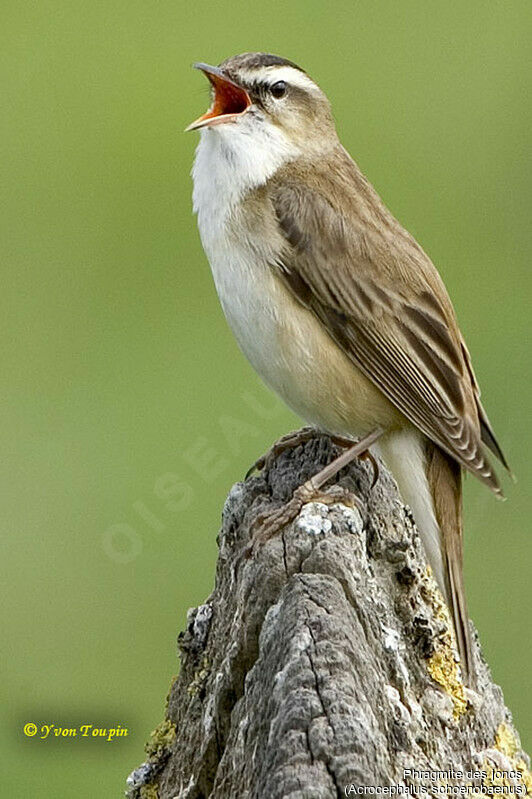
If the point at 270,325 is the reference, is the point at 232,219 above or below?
above

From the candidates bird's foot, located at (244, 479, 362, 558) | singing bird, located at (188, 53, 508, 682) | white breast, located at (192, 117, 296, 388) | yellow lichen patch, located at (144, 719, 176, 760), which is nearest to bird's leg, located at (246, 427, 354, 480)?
singing bird, located at (188, 53, 508, 682)

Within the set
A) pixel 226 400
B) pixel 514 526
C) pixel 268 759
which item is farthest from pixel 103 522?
pixel 268 759

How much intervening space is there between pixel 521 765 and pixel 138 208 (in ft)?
25.8

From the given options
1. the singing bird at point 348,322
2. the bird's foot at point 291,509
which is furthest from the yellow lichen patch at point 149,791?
the singing bird at point 348,322

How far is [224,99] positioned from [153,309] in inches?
179

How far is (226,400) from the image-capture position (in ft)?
33.0

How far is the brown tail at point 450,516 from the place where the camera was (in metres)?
5.43

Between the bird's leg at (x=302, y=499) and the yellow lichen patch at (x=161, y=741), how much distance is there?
597 mm

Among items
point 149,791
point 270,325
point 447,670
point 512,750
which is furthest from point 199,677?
point 270,325

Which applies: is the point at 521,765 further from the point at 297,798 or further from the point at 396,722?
the point at 297,798

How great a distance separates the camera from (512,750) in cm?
480

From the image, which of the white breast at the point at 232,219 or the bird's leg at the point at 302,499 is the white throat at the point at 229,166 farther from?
the bird's leg at the point at 302,499

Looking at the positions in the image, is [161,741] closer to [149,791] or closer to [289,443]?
[149,791]

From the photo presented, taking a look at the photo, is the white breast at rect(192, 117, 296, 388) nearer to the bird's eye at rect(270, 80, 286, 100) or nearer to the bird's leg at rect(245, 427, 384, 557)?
the bird's eye at rect(270, 80, 286, 100)
